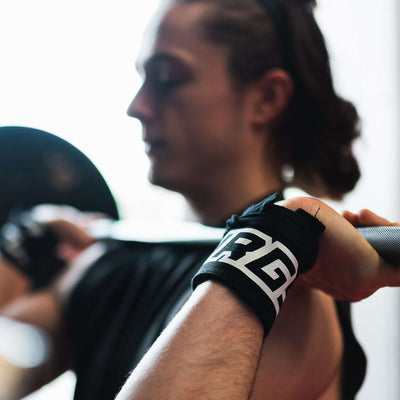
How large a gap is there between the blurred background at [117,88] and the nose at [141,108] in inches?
13.7

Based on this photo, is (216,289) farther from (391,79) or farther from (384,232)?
(391,79)

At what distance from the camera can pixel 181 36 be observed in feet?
2.63

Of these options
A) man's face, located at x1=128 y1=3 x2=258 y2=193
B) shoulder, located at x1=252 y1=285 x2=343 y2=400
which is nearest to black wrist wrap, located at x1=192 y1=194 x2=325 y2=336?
shoulder, located at x1=252 y1=285 x2=343 y2=400

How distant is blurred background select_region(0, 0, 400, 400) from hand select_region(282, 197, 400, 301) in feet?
2.70

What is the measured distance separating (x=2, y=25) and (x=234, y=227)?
1.25 meters

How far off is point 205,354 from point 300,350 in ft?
0.76

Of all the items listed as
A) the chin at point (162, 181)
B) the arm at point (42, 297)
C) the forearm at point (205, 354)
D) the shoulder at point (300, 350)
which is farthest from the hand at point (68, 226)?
the forearm at point (205, 354)

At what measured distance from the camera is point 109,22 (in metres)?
1.26

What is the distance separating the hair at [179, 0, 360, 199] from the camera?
800 millimetres

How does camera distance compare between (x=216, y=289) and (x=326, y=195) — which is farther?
(x=326, y=195)

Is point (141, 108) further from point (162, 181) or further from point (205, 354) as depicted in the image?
point (205, 354)

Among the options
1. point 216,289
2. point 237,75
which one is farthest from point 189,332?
point 237,75

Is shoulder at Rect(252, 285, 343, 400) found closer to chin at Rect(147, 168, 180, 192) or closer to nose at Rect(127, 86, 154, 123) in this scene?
chin at Rect(147, 168, 180, 192)

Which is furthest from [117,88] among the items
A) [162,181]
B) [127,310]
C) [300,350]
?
[300,350]
